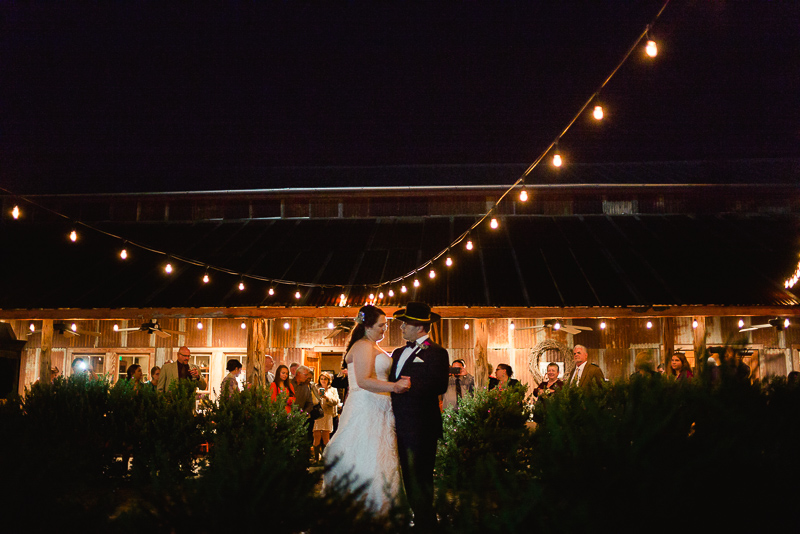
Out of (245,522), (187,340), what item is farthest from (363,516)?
(187,340)

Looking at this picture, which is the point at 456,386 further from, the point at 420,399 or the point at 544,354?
the point at 544,354

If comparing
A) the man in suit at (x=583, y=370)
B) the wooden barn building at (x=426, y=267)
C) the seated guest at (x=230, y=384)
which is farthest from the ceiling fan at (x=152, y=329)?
the man in suit at (x=583, y=370)

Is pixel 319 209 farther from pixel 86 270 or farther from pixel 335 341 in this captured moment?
pixel 86 270

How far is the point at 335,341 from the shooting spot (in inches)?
670

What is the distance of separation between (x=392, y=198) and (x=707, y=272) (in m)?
8.36

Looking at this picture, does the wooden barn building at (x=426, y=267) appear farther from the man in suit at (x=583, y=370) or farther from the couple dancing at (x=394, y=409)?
the couple dancing at (x=394, y=409)

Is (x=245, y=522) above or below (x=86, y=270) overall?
below

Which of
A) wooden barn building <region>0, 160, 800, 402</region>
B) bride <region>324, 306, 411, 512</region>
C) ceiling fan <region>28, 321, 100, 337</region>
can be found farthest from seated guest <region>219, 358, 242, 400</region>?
ceiling fan <region>28, 321, 100, 337</region>

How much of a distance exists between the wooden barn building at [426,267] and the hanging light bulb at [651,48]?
717cm

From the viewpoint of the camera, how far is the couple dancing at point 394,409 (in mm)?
5469

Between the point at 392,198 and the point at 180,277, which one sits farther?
the point at 392,198

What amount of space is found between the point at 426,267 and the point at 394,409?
330 inches

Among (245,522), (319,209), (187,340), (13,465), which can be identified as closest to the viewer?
(245,522)

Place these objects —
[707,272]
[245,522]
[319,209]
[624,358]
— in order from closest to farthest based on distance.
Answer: [245,522], [707,272], [624,358], [319,209]
